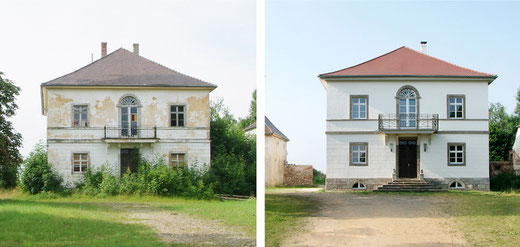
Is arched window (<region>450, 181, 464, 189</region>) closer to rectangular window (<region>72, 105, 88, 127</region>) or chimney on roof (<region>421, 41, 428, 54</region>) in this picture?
chimney on roof (<region>421, 41, 428, 54</region>)

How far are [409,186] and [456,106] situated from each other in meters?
1.59

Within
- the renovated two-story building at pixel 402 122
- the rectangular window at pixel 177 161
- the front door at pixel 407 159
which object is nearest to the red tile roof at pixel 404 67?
A: the renovated two-story building at pixel 402 122

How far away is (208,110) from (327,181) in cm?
361

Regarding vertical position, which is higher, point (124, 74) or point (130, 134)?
point (124, 74)

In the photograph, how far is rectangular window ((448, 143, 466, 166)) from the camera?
9.73 meters

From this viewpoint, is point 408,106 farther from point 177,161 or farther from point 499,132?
point 177,161

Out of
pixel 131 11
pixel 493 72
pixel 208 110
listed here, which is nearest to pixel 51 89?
pixel 131 11

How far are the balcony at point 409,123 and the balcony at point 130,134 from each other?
182 inches

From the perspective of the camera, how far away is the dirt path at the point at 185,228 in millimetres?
5633

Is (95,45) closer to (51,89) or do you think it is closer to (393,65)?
(51,89)

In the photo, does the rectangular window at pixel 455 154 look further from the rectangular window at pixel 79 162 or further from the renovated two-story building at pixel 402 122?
the rectangular window at pixel 79 162

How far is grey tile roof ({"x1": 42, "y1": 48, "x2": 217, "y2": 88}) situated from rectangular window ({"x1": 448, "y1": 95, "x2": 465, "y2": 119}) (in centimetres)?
490

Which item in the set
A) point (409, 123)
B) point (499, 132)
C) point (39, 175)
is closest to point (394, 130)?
point (409, 123)

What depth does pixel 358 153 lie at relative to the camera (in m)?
9.70
